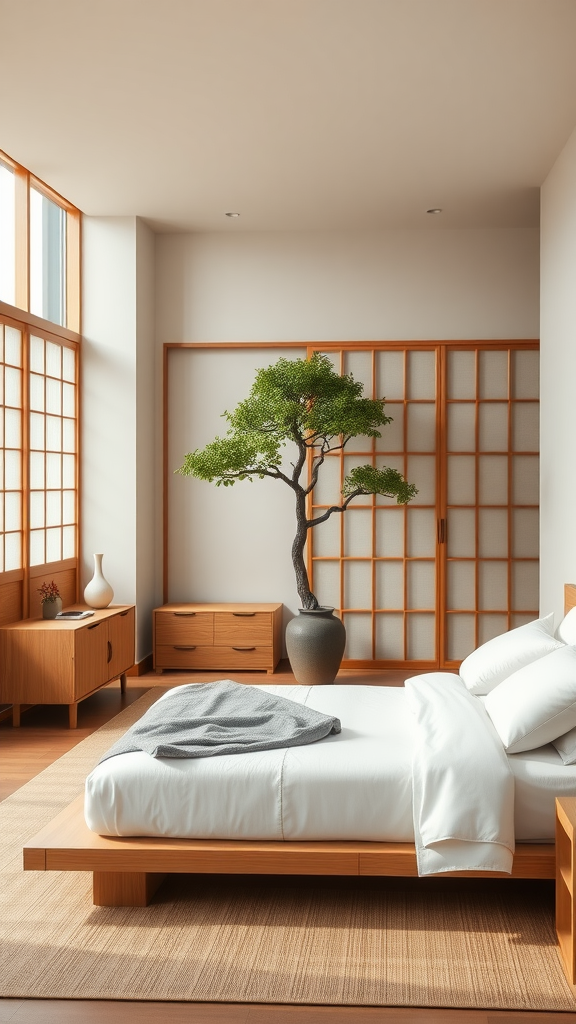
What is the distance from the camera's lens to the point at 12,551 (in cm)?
514

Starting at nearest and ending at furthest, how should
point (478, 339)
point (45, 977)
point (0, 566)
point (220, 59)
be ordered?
1. point (45, 977)
2. point (220, 59)
3. point (0, 566)
4. point (478, 339)

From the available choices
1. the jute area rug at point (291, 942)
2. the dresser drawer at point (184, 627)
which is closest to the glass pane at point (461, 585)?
the dresser drawer at point (184, 627)

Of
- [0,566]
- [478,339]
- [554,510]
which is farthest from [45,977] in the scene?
[478,339]

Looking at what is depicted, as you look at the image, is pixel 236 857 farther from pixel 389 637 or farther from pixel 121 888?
pixel 389 637

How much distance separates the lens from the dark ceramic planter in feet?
18.2

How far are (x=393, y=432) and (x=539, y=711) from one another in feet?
12.3

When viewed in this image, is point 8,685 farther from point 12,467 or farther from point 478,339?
point 478,339

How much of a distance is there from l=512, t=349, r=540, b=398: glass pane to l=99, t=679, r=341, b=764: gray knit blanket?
3.54 metres

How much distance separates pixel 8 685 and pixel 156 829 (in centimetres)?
243

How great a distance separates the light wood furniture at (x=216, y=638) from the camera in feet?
19.9

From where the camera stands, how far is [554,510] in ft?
16.5

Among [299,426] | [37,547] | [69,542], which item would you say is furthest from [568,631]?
[69,542]

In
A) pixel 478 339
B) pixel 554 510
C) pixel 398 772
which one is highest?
pixel 478 339

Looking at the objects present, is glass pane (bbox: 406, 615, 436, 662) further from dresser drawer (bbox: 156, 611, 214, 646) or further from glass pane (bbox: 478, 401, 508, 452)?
dresser drawer (bbox: 156, 611, 214, 646)
